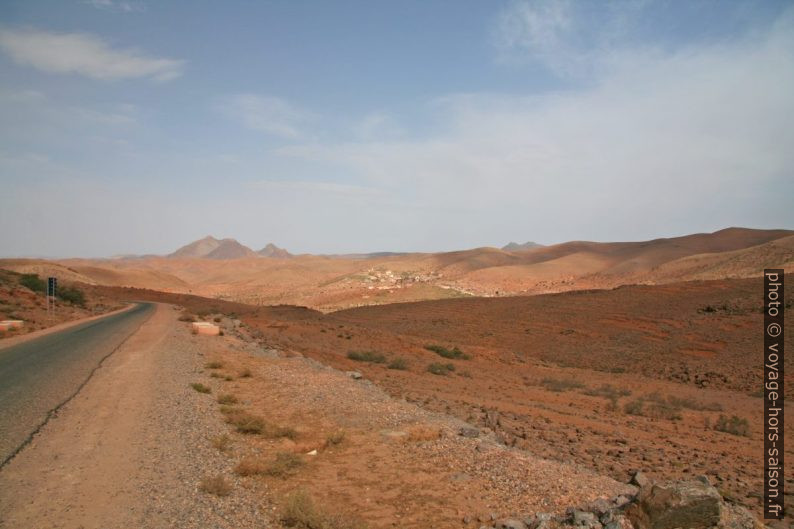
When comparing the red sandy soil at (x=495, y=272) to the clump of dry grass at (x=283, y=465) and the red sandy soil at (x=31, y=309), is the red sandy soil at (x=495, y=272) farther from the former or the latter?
the clump of dry grass at (x=283, y=465)

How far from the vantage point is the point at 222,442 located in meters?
8.53

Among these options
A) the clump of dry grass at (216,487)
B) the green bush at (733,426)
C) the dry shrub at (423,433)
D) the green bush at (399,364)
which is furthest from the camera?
the green bush at (399,364)

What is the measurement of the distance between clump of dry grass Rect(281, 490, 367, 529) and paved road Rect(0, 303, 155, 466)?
4264mm

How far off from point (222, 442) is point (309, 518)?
131 inches

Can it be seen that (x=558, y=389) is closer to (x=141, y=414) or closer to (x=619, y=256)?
(x=141, y=414)

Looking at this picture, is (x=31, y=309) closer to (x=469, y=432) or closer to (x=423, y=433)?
(x=423, y=433)

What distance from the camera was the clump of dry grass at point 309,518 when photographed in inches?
225

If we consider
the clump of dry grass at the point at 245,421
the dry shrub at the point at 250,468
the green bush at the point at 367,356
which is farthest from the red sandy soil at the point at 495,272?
the dry shrub at the point at 250,468

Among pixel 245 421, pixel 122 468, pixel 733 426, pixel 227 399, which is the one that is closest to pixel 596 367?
pixel 733 426

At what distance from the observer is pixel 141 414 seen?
33.0ft

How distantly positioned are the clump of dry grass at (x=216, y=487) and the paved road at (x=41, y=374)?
2.97m

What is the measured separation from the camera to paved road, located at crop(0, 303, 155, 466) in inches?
356

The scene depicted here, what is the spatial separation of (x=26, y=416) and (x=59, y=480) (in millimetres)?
3789

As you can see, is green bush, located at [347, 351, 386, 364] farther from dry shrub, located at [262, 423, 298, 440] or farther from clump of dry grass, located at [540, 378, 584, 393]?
dry shrub, located at [262, 423, 298, 440]
